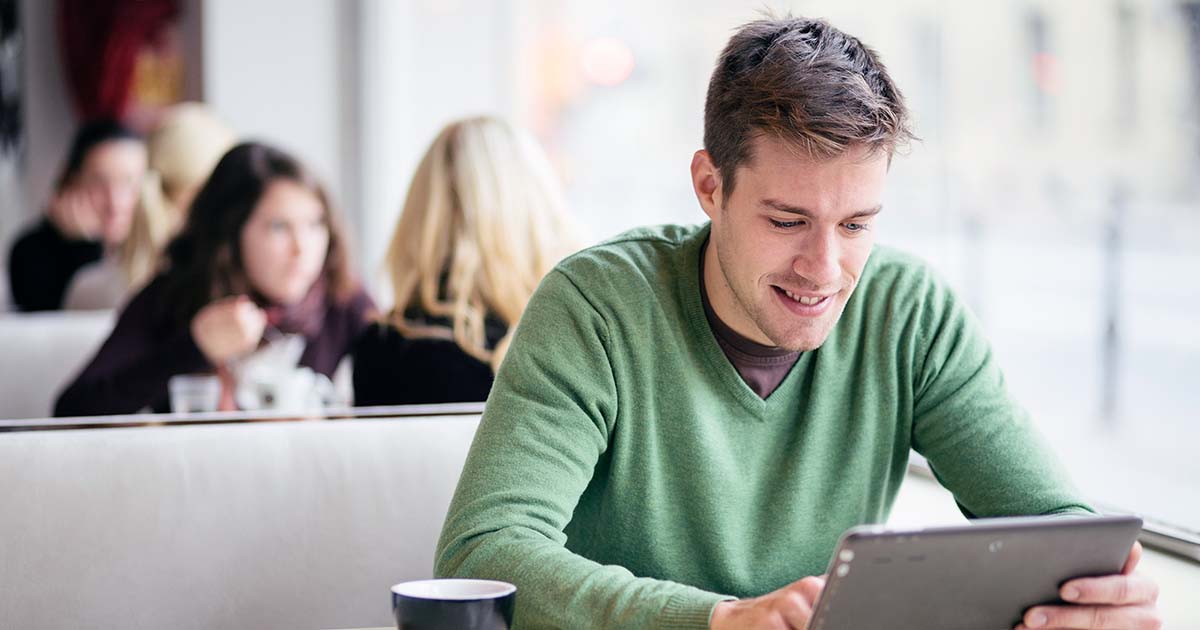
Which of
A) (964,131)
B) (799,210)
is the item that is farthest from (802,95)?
(964,131)

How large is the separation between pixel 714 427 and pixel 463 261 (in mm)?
1117

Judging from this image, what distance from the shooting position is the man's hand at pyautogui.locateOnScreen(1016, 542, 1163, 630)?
105 cm

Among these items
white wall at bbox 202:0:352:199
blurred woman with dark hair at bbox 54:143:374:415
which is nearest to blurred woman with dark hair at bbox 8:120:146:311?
white wall at bbox 202:0:352:199

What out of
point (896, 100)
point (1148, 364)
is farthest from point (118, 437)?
point (1148, 364)

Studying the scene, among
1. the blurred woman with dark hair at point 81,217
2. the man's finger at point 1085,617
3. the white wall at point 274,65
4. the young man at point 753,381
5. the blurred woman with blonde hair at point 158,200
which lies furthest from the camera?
the white wall at point 274,65

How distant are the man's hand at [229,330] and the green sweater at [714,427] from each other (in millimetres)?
1256

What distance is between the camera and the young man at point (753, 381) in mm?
1265

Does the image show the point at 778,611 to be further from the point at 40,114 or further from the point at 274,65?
the point at 40,114

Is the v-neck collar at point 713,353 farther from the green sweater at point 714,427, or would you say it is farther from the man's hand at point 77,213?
the man's hand at point 77,213

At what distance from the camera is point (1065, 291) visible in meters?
4.18

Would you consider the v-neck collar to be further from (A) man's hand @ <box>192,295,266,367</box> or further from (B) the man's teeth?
(A) man's hand @ <box>192,295,266,367</box>

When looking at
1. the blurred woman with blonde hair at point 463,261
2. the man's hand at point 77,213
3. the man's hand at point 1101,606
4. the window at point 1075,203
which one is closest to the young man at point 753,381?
the man's hand at point 1101,606

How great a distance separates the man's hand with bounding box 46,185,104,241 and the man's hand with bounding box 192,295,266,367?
2447 mm

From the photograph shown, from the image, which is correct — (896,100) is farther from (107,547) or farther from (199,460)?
(107,547)
